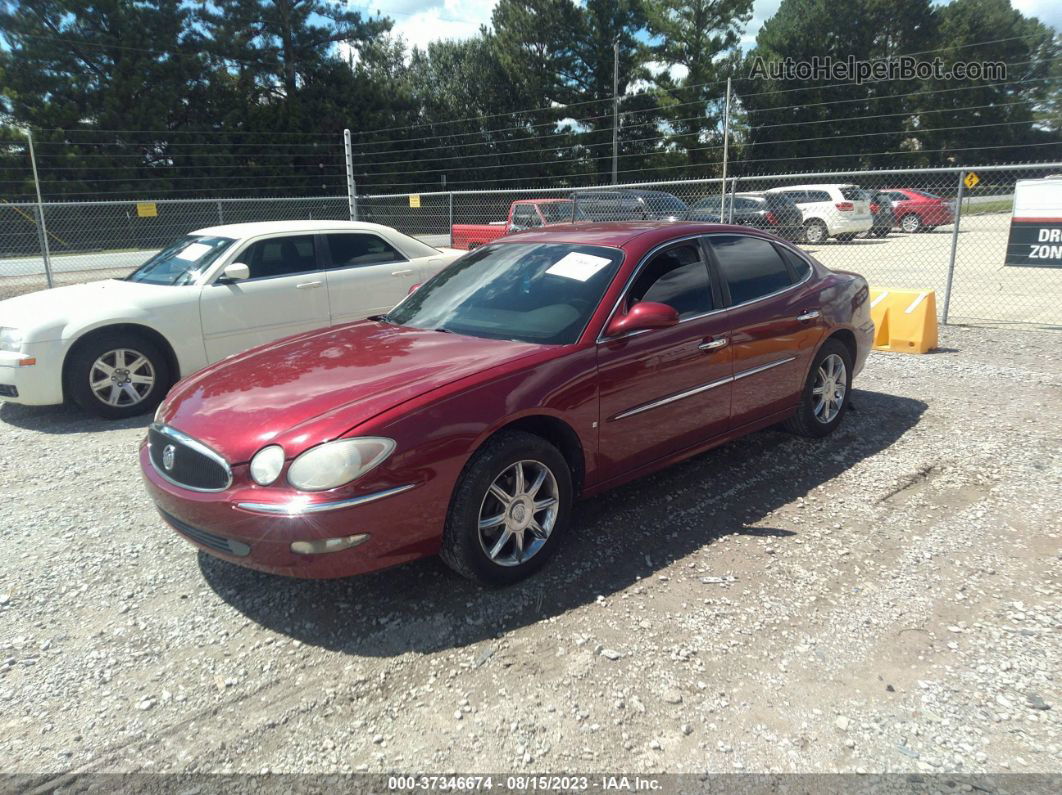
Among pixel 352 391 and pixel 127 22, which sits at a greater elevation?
pixel 127 22

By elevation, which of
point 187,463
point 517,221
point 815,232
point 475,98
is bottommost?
point 187,463

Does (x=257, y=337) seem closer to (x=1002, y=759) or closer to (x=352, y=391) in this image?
(x=352, y=391)

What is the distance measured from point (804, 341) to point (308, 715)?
379 centimetres

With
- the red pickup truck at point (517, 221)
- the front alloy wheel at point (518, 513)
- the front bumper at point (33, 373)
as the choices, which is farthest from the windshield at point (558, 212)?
the front alloy wheel at point (518, 513)

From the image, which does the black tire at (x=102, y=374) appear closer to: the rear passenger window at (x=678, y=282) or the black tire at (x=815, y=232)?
the rear passenger window at (x=678, y=282)

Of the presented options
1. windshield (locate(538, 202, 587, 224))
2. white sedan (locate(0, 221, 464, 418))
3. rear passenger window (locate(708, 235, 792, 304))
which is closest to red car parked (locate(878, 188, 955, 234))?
windshield (locate(538, 202, 587, 224))

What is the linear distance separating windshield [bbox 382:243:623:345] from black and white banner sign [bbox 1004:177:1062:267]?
270 inches

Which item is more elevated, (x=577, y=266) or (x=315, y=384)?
(x=577, y=266)

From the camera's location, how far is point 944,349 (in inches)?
329

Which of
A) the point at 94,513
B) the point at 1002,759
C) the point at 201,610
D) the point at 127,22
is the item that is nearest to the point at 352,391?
the point at 201,610

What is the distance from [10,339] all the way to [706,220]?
1101 centimetres

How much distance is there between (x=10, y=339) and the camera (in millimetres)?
6105

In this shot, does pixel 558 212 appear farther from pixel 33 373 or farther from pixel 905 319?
pixel 33 373

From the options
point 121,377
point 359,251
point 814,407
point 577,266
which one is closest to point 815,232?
point 359,251
